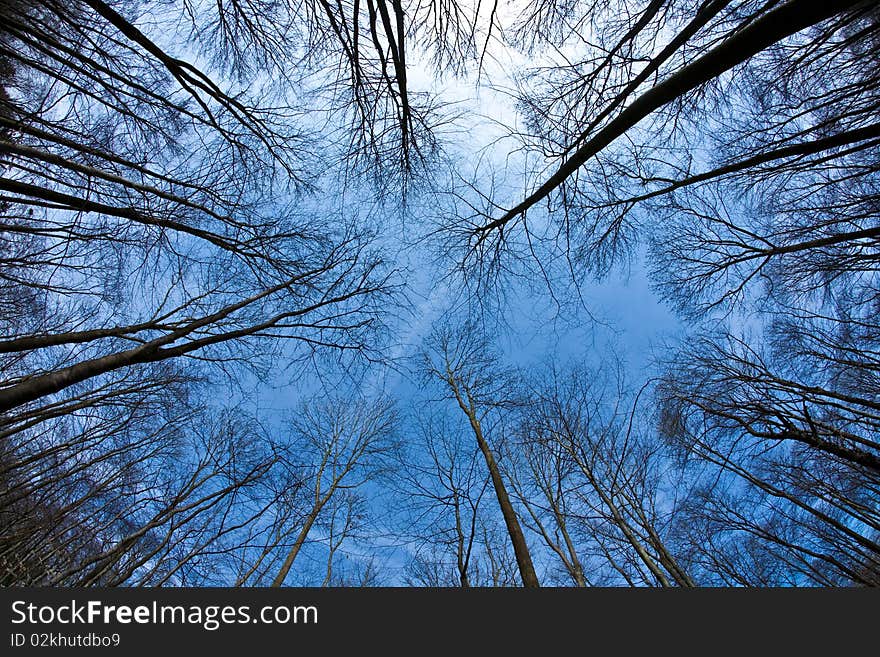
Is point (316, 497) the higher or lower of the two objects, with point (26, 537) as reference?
higher

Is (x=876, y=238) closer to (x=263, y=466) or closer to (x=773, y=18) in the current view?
(x=773, y=18)

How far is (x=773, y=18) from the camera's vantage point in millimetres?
2230

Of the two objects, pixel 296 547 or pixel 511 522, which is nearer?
pixel 511 522

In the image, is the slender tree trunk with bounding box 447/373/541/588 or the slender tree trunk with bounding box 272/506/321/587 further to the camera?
the slender tree trunk with bounding box 272/506/321/587

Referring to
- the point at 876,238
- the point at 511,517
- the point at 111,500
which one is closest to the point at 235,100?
the point at 111,500

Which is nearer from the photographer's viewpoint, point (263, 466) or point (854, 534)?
point (854, 534)

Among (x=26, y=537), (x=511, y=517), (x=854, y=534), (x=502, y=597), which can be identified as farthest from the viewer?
(x=511, y=517)

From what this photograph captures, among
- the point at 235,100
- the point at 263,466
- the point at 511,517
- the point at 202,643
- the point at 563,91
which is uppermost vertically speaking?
the point at 235,100

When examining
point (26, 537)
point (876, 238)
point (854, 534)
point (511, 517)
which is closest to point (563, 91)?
point (876, 238)

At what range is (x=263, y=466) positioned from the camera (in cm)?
490

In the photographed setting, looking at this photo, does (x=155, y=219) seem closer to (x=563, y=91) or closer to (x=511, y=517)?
(x=563, y=91)

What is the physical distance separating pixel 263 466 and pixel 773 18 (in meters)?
7.27

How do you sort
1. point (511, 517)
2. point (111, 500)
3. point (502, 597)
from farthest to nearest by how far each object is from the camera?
1. point (111, 500)
2. point (511, 517)
3. point (502, 597)

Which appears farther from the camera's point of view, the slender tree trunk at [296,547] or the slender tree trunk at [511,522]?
the slender tree trunk at [296,547]
